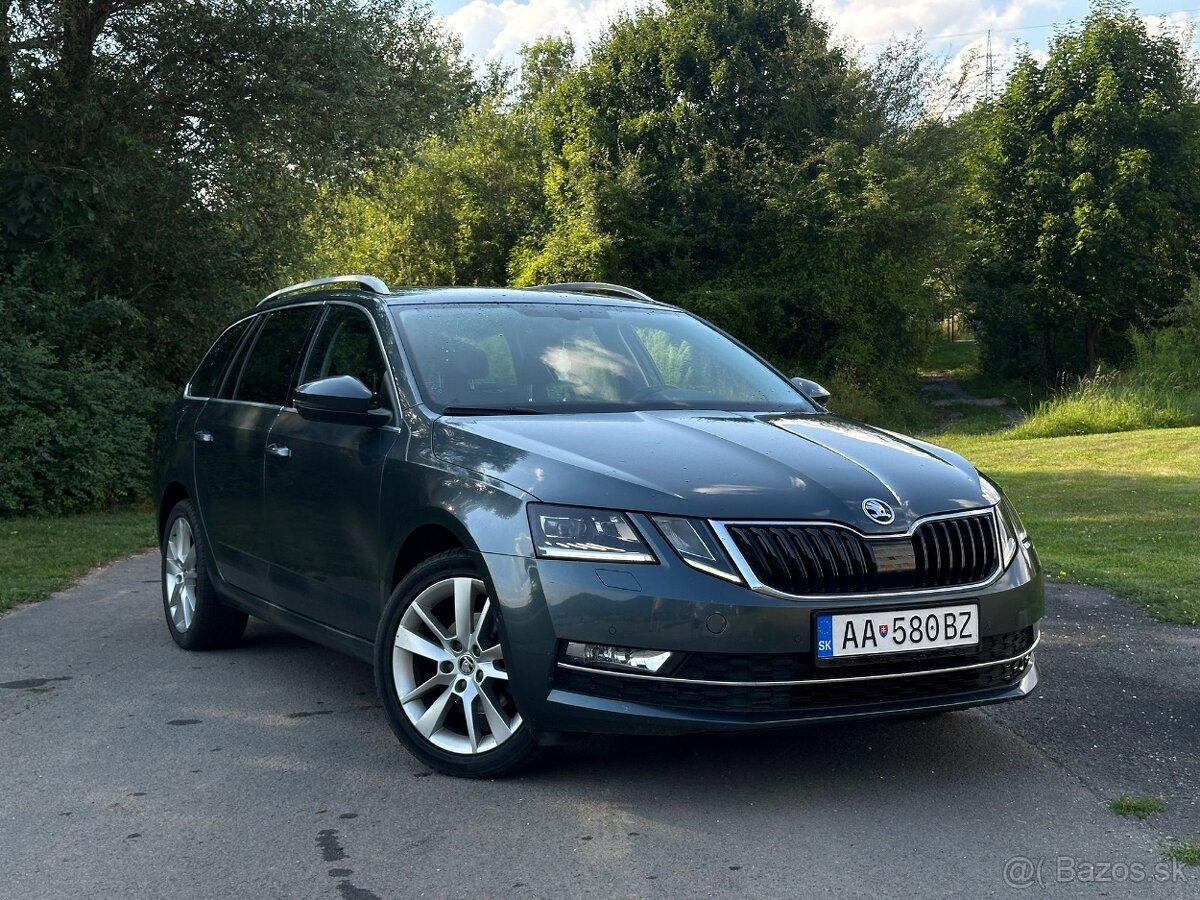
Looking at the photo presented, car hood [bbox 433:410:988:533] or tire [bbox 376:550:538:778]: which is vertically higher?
car hood [bbox 433:410:988:533]

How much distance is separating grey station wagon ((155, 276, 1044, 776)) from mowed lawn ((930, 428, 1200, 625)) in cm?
348

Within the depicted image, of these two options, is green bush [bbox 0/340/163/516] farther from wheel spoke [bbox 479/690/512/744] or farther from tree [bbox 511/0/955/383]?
tree [bbox 511/0/955/383]

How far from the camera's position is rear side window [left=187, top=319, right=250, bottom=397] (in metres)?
7.23

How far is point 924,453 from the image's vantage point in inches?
199

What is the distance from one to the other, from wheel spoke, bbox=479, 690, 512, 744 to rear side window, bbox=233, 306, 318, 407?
7.17 feet

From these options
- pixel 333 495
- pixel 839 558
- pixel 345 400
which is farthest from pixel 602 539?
pixel 333 495

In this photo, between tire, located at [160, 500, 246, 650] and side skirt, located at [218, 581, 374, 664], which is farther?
tire, located at [160, 500, 246, 650]

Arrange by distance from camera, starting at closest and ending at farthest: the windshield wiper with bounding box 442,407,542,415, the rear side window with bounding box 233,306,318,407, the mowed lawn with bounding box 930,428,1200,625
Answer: the windshield wiper with bounding box 442,407,542,415, the rear side window with bounding box 233,306,318,407, the mowed lawn with bounding box 930,428,1200,625

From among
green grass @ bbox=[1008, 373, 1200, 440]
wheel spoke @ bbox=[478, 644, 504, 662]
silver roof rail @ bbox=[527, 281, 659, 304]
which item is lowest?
green grass @ bbox=[1008, 373, 1200, 440]

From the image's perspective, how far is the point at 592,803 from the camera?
174 inches

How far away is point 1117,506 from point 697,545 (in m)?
10.8

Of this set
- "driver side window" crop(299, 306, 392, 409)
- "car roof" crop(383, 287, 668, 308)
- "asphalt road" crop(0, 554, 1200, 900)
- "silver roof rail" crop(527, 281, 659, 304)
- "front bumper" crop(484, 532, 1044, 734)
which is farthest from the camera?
"silver roof rail" crop(527, 281, 659, 304)

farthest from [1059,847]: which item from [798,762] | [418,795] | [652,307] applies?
[652,307]

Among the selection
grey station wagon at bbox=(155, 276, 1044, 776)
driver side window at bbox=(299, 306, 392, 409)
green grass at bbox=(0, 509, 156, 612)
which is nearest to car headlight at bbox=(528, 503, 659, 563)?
grey station wagon at bbox=(155, 276, 1044, 776)
